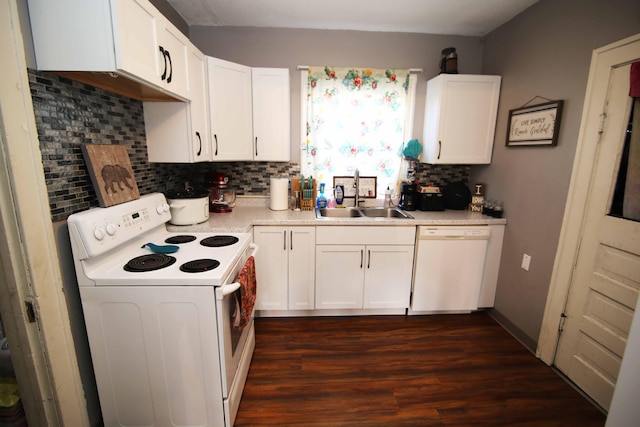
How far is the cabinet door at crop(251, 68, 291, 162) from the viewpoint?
2.43m

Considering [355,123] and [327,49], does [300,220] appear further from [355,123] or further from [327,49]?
[327,49]

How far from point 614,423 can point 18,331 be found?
6.92ft

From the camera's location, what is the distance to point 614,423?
881 millimetres

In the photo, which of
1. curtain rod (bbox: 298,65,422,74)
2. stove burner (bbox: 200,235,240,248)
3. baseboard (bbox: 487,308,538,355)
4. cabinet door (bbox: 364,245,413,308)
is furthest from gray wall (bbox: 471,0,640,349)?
stove burner (bbox: 200,235,240,248)

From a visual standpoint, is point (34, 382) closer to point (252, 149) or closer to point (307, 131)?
point (252, 149)

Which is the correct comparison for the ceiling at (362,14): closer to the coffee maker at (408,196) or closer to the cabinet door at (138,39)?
the cabinet door at (138,39)

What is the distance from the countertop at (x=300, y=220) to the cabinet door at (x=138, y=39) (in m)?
0.98

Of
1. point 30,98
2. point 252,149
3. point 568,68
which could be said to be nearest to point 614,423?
point 568,68

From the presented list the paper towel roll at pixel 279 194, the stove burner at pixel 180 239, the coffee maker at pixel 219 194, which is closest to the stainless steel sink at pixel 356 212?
the paper towel roll at pixel 279 194

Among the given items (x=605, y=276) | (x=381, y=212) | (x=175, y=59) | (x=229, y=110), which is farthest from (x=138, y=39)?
(x=605, y=276)

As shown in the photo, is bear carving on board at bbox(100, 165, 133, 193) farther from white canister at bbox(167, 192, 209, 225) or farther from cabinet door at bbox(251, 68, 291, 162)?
cabinet door at bbox(251, 68, 291, 162)

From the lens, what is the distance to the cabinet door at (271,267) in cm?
231

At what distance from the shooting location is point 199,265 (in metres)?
1.35

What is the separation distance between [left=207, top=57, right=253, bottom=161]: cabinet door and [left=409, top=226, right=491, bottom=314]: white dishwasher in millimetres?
1704
